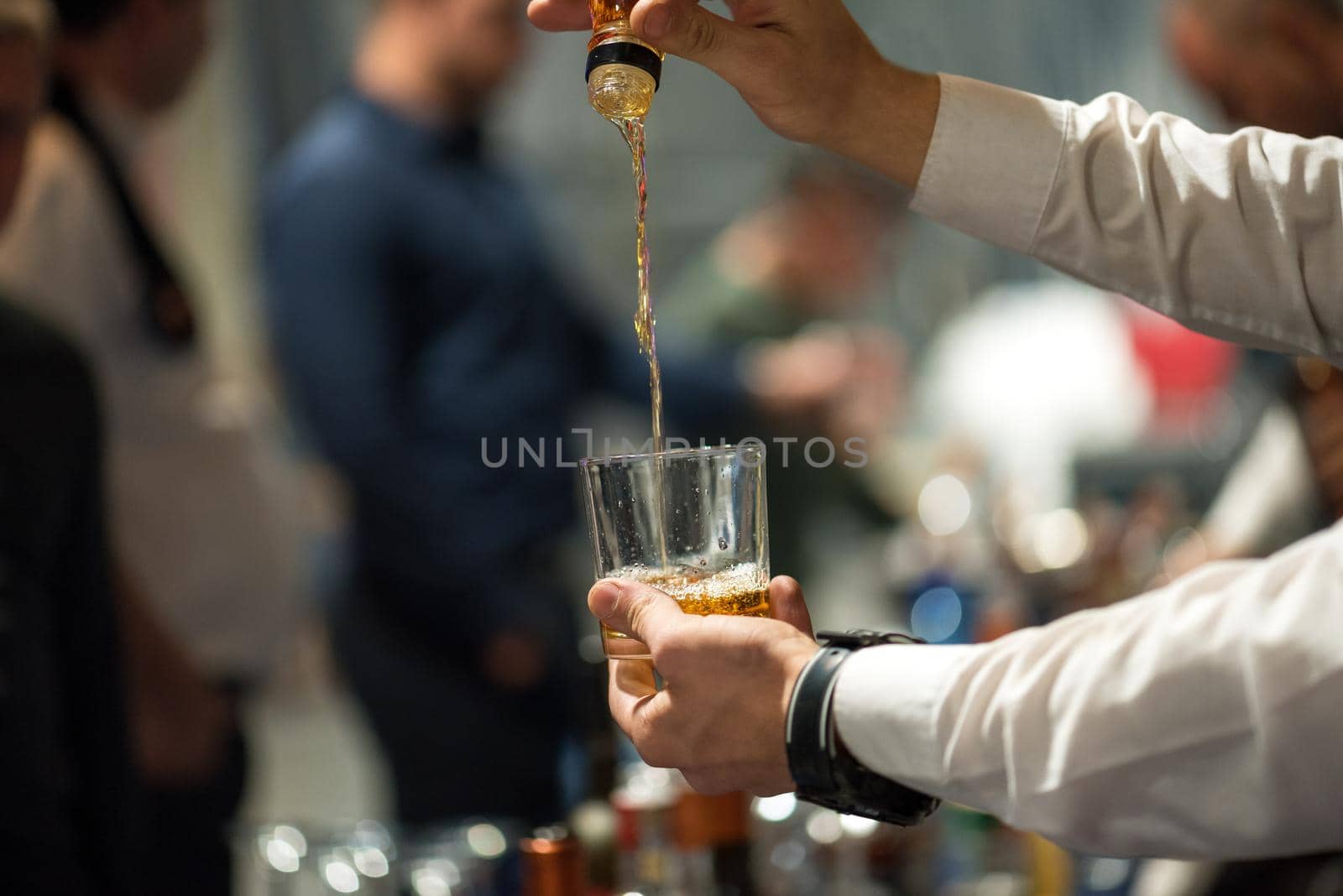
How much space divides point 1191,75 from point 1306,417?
25.8 inches

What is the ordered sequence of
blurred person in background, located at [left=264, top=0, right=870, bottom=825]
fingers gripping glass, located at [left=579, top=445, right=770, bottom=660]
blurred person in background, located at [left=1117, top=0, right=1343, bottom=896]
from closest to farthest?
fingers gripping glass, located at [left=579, top=445, right=770, bottom=660]
blurred person in background, located at [left=1117, top=0, right=1343, bottom=896]
blurred person in background, located at [left=264, top=0, right=870, bottom=825]

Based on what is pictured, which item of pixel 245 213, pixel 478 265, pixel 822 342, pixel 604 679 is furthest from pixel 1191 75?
pixel 245 213

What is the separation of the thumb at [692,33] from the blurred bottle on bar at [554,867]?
22.3 inches

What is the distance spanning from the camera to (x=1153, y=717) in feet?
2.12

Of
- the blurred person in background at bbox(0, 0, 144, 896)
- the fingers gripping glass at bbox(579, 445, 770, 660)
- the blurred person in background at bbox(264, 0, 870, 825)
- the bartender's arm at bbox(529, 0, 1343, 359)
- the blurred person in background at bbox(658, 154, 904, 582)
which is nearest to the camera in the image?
the fingers gripping glass at bbox(579, 445, 770, 660)

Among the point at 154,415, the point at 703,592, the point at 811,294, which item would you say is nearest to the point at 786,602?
the point at 703,592

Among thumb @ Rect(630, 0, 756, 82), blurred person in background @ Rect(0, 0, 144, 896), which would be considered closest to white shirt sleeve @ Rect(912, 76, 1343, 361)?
thumb @ Rect(630, 0, 756, 82)

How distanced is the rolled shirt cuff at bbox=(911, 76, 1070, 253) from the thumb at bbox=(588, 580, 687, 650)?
39 cm

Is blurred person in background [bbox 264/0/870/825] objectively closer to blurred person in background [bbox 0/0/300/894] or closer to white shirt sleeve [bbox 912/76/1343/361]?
blurred person in background [bbox 0/0/300/894]

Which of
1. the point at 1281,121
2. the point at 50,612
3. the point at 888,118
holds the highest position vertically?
the point at 1281,121

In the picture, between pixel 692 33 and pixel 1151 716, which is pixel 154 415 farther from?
pixel 1151 716

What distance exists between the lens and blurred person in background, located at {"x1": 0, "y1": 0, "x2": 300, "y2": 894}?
190cm

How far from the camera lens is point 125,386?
2.02 m

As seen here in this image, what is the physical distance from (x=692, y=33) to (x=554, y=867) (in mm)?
A: 598
